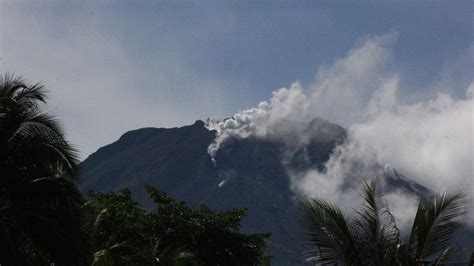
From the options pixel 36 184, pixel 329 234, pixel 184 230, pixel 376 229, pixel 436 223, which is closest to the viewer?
A: pixel 436 223

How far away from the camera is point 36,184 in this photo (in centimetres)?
1355

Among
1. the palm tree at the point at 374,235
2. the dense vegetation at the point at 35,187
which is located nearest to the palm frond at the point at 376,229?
the palm tree at the point at 374,235

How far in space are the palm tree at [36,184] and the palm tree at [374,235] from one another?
5550mm

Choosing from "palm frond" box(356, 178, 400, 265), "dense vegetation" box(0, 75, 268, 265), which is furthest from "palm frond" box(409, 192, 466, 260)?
"dense vegetation" box(0, 75, 268, 265)

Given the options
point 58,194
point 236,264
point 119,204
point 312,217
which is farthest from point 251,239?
point 312,217

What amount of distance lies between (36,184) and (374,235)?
7.02m

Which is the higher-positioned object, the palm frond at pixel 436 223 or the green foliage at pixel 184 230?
the green foliage at pixel 184 230

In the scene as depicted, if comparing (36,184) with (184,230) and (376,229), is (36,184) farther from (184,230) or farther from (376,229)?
(184,230)

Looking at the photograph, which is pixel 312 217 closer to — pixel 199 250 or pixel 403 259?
pixel 403 259

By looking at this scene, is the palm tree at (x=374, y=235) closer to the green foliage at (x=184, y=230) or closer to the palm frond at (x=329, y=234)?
the palm frond at (x=329, y=234)

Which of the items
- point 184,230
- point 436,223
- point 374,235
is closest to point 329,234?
point 374,235

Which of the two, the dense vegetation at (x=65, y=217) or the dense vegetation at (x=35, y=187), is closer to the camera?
the dense vegetation at (x=65, y=217)

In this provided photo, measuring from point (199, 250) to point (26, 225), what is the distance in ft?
67.8

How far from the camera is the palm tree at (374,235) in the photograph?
10.2 m
